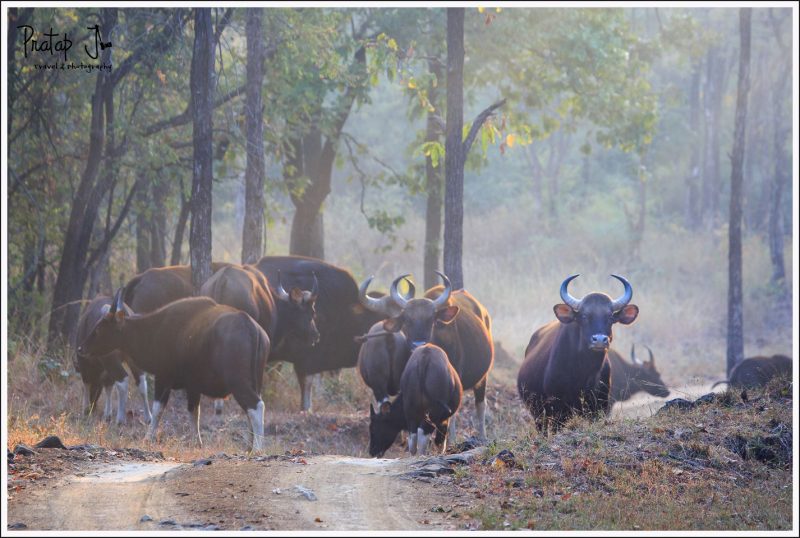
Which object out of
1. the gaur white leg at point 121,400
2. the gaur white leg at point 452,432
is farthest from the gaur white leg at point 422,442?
the gaur white leg at point 121,400

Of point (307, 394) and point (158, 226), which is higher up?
point (158, 226)

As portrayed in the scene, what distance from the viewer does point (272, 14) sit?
17.8 metres

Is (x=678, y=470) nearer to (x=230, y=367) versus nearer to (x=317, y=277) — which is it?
(x=230, y=367)

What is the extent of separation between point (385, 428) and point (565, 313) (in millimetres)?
2503

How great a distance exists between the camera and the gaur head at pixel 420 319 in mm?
12508

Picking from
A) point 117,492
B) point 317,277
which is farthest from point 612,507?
point 317,277

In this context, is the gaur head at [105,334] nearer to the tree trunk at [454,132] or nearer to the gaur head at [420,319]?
the gaur head at [420,319]

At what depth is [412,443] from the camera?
11.4 m

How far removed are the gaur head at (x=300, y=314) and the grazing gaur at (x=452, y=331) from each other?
5.88ft

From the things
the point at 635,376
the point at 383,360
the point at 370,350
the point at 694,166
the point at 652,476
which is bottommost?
the point at 635,376

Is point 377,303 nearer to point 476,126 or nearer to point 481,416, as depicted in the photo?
point 481,416

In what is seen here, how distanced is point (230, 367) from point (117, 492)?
3.18 m

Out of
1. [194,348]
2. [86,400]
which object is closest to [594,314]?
[194,348]

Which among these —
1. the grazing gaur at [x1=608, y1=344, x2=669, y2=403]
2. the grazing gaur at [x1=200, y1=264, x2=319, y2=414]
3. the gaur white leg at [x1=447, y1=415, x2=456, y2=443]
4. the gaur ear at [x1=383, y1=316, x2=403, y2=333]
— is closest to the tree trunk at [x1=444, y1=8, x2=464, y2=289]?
the grazing gaur at [x1=200, y1=264, x2=319, y2=414]
